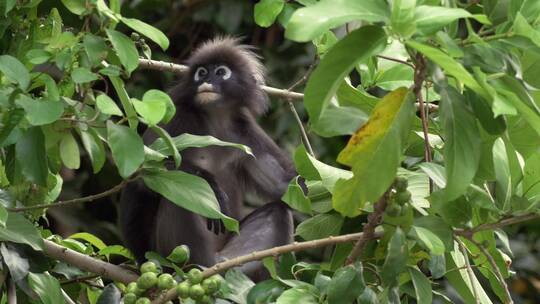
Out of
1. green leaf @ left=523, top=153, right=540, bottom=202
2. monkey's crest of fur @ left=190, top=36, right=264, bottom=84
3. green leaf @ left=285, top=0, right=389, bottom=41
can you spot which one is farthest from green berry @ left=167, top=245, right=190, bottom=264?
monkey's crest of fur @ left=190, top=36, right=264, bottom=84

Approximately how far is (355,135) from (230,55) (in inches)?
99.1

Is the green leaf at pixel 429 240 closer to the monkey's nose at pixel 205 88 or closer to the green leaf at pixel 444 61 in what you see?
the green leaf at pixel 444 61

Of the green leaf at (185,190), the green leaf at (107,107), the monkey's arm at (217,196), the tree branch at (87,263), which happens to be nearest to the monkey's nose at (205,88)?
the monkey's arm at (217,196)

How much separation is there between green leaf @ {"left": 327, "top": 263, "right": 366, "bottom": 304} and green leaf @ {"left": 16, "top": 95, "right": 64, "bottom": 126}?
28.3 inches

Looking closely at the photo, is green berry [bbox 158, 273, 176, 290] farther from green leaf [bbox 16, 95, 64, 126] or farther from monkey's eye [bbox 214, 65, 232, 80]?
monkey's eye [bbox 214, 65, 232, 80]

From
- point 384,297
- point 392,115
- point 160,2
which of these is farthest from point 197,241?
point 160,2

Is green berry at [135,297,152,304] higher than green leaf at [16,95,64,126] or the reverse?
the reverse

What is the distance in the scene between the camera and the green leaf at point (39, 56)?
8.61 ft

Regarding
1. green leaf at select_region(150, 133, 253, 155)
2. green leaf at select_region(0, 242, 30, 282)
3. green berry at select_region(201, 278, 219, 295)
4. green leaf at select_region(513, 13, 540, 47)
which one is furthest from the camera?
green leaf at select_region(0, 242, 30, 282)

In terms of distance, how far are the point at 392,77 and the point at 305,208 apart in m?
0.67

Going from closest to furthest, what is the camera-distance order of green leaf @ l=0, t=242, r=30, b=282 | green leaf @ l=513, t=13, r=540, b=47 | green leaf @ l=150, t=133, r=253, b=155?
green leaf @ l=513, t=13, r=540, b=47 → green leaf @ l=150, t=133, r=253, b=155 → green leaf @ l=0, t=242, r=30, b=282

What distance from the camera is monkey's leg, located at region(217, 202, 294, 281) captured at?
436cm

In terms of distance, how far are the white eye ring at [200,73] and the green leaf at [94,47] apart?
6.69ft

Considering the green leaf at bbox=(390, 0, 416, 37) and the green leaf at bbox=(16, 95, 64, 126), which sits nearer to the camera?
the green leaf at bbox=(390, 0, 416, 37)
